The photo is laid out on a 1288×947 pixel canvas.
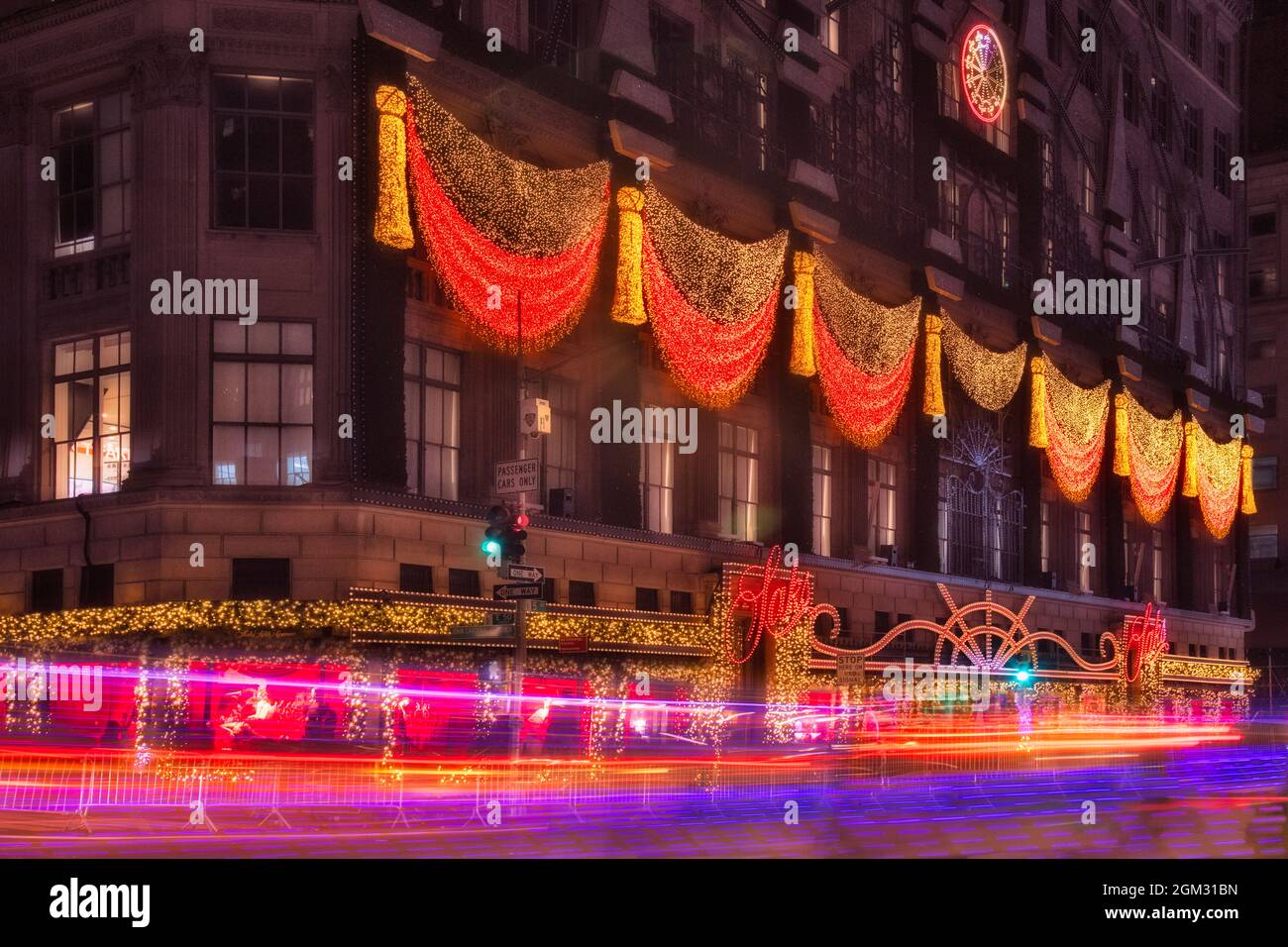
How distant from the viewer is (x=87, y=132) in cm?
3600

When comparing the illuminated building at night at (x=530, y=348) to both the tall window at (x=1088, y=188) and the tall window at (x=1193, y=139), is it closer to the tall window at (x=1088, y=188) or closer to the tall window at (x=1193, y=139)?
the tall window at (x=1088, y=188)

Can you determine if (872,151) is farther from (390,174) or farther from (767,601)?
(390,174)

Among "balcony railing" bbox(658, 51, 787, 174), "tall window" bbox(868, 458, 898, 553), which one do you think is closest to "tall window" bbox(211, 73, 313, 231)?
"balcony railing" bbox(658, 51, 787, 174)

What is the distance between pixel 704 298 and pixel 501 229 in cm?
797

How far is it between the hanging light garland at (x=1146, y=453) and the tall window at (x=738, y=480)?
909 inches

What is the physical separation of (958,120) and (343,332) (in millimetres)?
30452

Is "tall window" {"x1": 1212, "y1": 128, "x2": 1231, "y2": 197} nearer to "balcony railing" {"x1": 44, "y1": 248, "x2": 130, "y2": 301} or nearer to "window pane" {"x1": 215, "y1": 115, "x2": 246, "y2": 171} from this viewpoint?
"window pane" {"x1": 215, "y1": 115, "x2": 246, "y2": 171}

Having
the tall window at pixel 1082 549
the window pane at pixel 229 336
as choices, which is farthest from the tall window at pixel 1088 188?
the window pane at pixel 229 336

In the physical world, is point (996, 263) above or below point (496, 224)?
above

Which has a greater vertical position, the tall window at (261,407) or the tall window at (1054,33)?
the tall window at (1054,33)

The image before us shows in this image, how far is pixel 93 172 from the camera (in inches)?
1409

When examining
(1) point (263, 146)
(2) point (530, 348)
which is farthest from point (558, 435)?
(1) point (263, 146)

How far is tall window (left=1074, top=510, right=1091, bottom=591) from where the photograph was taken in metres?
65.9

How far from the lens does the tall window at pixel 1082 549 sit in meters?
65.9
